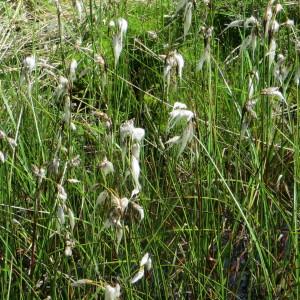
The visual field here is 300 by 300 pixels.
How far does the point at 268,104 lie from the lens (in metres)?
2.14

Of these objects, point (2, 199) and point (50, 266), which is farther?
point (2, 199)

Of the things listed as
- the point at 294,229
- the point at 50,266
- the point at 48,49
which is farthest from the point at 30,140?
the point at 48,49

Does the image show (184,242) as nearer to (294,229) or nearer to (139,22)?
(294,229)

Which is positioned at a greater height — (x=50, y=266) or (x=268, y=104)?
(x=268, y=104)

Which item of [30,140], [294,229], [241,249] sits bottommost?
[241,249]

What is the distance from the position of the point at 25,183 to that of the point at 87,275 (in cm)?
45

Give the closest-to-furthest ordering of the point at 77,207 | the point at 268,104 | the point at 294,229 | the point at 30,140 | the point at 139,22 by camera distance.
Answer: the point at 294,229 → the point at 268,104 → the point at 77,207 → the point at 30,140 → the point at 139,22

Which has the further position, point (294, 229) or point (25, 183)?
point (25, 183)

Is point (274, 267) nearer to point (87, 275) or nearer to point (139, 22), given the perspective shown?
point (87, 275)

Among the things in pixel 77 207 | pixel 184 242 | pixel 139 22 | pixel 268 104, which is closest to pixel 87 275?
pixel 184 242

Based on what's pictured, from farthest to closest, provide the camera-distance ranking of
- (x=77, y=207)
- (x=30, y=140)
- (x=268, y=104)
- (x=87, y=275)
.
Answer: (x=30, y=140) → (x=77, y=207) → (x=268, y=104) → (x=87, y=275)

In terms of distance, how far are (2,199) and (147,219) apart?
19.3 inches

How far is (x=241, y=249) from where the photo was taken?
7.46 ft

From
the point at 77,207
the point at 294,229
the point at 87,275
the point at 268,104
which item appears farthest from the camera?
the point at 77,207
